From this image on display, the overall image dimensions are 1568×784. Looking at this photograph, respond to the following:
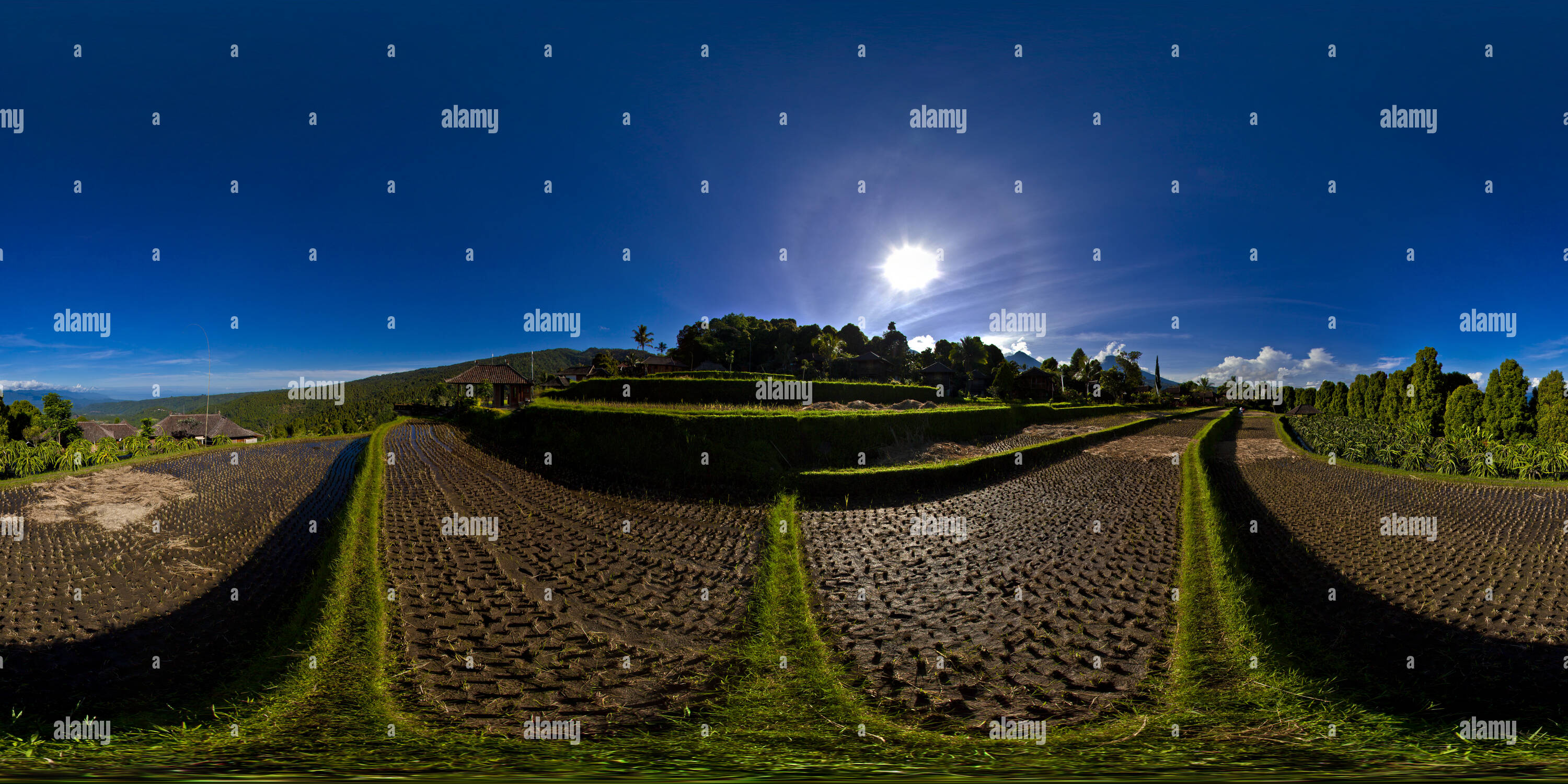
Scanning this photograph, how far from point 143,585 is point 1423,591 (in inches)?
669

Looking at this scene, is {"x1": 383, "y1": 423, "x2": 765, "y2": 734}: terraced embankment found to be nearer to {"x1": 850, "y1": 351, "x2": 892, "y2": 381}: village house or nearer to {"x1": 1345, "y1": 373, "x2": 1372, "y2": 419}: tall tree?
{"x1": 850, "y1": 351, "x2": 892, "y2": 381}: village house

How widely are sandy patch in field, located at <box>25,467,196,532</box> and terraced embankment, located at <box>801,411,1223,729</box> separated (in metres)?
14.8

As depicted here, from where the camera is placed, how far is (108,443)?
21.1 m

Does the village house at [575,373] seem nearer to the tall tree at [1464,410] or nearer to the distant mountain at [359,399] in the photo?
the distant mountain at [359,399]

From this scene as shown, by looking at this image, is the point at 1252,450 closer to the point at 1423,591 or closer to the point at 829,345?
the point at 1423,591

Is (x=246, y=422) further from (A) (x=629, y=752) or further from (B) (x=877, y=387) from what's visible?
(A) (x=629, y=752)

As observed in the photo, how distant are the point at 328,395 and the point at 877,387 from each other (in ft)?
466

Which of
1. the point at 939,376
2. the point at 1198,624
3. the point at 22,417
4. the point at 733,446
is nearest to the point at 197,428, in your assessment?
the point at 22,417

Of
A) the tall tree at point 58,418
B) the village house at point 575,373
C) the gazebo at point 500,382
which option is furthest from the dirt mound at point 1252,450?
the tall tree at point 58,418

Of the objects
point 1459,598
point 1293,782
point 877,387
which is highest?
point 877,387

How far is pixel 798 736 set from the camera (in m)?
3.50

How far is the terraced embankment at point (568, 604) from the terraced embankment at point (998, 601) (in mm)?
1391

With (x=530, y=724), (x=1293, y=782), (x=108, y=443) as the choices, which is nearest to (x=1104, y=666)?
(x=1293, y=782)

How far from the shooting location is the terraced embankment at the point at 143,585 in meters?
4.80
